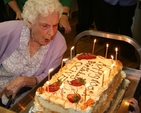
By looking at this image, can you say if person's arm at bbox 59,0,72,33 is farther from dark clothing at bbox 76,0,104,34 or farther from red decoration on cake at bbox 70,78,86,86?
dark clothing at bbox 76,0,104,34

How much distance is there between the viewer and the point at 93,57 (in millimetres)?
1729

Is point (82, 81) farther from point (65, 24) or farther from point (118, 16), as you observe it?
point (118, 16)

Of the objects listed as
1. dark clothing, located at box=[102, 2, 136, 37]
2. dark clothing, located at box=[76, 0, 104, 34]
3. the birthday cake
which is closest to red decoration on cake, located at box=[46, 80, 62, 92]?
the birthday cake

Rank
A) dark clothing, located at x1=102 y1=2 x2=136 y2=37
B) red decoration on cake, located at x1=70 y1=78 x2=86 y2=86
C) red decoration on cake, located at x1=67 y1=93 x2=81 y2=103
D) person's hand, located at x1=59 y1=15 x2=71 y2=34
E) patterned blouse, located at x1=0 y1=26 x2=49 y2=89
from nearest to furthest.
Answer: red decoration on cake, located at x1=67 y1=93 x2=81 y2=103 → red decoration on cake, located at x1=70 y1=78 x2=86 y2=86 → patterned blouse, located at x1=0 y1=26 x2=49 y2=89 → person's hand, located at x1=59 y1=15 x2=71 y2=34 → dark clothing, located at x1=102 y1=2 x2=136 y2=37

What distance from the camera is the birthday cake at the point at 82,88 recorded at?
128cm

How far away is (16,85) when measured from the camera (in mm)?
1604

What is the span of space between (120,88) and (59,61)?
1.49 feet


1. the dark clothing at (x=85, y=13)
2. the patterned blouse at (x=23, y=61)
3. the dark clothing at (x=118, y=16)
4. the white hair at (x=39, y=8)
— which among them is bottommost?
the dark clothing at (x=85, y=13)

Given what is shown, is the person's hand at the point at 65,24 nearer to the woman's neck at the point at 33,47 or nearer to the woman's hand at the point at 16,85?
the woman's neck at the point at 33,47

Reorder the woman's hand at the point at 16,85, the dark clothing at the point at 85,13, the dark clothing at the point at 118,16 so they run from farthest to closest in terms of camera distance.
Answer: the dark clothing at the point at 85,13 < the dark clothing at the point at 118,16 < the woman's hand at the point at 16,85

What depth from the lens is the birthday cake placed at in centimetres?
128

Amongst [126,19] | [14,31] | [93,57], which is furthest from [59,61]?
[126,19]

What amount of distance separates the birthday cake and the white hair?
35 cm

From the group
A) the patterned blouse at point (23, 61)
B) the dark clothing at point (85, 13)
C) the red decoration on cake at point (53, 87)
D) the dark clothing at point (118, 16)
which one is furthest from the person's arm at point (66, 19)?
the dark clothing at point (85, 13)
